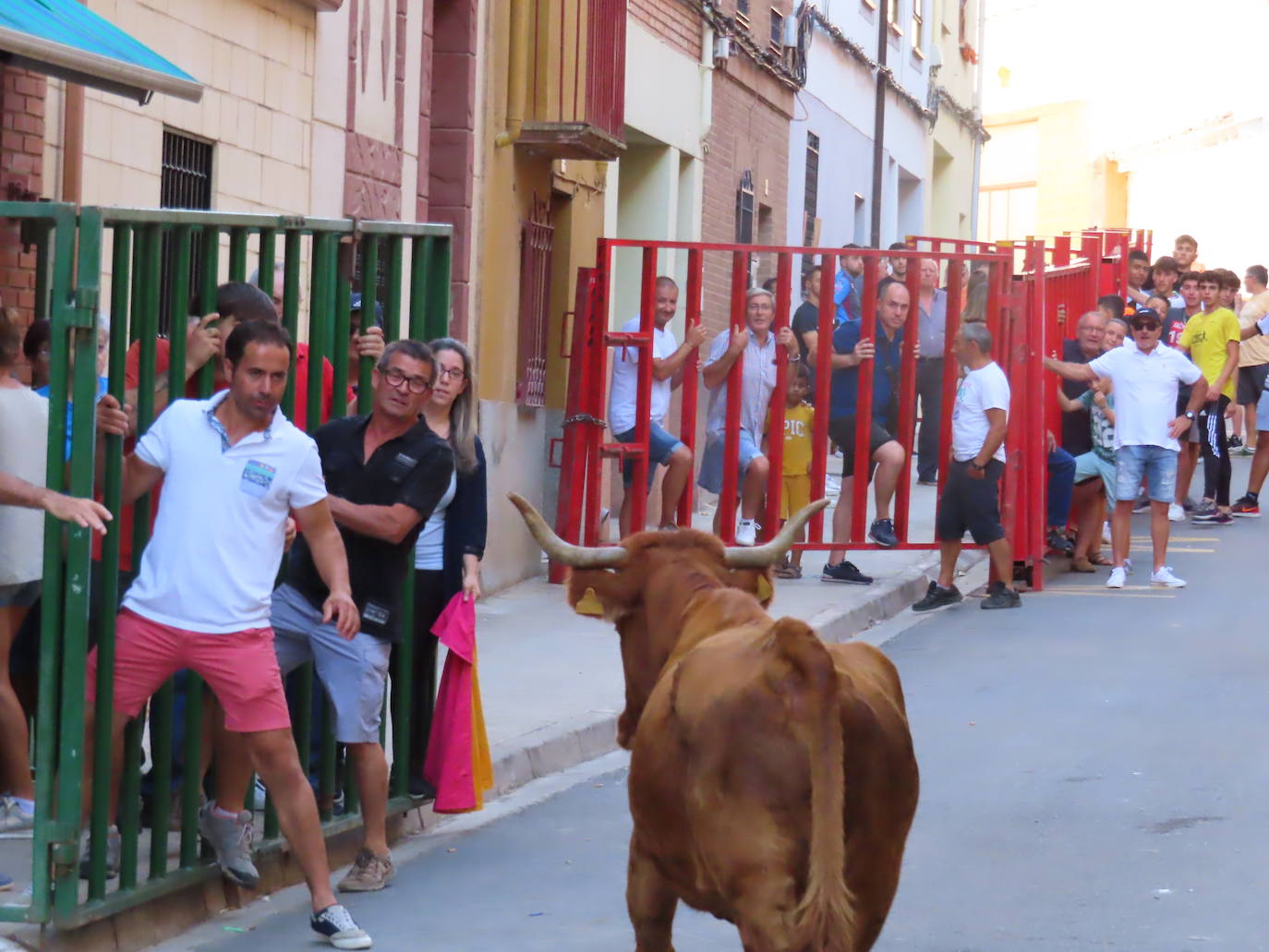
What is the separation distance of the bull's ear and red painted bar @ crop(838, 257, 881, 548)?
8.47 m

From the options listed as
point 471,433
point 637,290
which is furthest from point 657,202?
point 471,433

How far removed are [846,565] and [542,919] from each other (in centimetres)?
802

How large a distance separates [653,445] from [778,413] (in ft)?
2.79

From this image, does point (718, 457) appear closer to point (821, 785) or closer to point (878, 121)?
point (821, 785)

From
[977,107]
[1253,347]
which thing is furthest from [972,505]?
[977,107]

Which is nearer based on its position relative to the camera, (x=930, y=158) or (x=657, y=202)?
(x=657, y=202)

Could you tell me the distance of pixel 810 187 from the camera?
2375 cm

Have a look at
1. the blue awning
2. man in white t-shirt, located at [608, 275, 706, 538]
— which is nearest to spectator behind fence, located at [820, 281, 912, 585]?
man in white t-shirt, located at [608, 275, 706, 538]

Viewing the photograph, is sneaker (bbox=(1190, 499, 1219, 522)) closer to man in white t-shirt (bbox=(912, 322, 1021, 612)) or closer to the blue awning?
man in white t-shirt (bbox=(912, 322, 1021, 612))

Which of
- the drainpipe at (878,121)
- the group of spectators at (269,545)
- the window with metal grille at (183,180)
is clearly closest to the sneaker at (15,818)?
the group of spectators at (269,545)

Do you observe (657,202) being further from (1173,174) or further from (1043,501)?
(1173,174)

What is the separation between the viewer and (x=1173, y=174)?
42594mm

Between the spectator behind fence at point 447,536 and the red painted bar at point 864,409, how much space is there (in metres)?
6.58

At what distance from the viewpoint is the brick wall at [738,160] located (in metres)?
19.5
